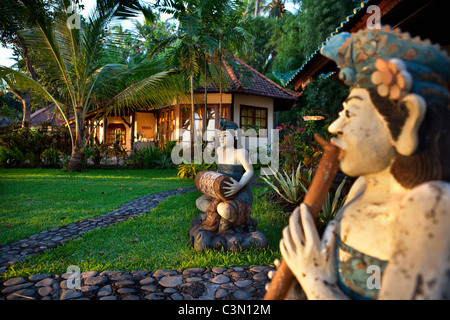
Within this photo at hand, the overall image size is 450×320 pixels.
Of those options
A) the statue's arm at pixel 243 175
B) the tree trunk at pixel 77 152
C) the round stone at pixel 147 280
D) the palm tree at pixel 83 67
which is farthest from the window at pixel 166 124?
the round stone at pixel 147 280

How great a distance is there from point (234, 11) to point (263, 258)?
7.99 m

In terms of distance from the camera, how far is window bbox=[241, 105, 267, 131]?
13312mm

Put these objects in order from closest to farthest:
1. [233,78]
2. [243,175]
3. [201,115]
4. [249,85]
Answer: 1. [243,175]
2. [249,85]
3. [233,78]
4. [201,115]

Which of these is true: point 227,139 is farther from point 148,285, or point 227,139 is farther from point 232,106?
→ point 232,106

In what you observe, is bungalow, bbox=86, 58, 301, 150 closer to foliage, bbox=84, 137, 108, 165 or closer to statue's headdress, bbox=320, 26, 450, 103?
foliage, bbox=84, 137, 108, 165

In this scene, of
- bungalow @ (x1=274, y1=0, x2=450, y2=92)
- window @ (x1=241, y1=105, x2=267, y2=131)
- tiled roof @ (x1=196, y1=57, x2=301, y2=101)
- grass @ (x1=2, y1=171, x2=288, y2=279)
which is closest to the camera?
grass @ (x1=2, y1=171, x2=288, y2=279)

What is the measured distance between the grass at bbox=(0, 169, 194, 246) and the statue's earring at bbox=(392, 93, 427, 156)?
14.3ft

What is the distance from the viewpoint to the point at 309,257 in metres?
0.95

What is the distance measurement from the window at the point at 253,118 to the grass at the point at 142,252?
8.94 meters

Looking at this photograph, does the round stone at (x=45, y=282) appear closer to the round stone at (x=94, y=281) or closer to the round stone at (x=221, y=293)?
the round stone at (x=94, y=281)

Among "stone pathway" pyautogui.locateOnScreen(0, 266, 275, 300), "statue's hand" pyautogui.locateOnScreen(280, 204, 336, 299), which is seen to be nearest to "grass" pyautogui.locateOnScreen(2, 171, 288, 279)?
"stone pathway" pyautogui.locateOnScreen(0, 266, 275, 300)

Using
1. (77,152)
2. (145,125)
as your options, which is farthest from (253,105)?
(77,152)

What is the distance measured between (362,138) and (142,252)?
116 inches
